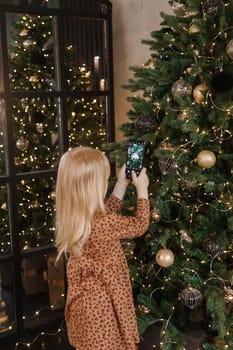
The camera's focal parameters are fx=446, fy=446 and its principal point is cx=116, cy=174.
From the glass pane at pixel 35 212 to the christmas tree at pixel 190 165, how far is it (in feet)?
2.84

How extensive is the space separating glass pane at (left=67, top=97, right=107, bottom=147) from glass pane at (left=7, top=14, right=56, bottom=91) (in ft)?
0.71

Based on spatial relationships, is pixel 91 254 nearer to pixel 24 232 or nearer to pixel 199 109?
pixel 199 109

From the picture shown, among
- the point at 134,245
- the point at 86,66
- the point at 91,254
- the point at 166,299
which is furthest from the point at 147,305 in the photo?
the point at 86,66

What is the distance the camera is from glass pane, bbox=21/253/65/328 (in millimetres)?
2850

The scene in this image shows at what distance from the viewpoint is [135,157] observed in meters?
1.85

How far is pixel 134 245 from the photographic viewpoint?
6.95 feet

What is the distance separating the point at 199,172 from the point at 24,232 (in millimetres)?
1386

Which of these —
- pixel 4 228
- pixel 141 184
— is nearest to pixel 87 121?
pixel 4 228

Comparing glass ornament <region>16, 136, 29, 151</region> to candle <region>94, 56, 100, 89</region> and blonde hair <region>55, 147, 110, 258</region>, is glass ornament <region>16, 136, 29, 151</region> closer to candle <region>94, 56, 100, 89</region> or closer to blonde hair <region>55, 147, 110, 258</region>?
candle <region>94, 56, 100, 89</region>

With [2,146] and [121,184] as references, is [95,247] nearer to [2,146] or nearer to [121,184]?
[121,184]

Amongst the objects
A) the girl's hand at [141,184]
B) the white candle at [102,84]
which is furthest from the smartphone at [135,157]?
the white candle at [102,84]

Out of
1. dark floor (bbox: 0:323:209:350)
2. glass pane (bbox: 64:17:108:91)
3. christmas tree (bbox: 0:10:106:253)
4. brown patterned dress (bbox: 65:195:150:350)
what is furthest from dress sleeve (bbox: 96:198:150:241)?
glass pane (bbox: 64:17:108:91)

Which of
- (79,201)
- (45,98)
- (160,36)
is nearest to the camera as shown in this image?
(79,201)

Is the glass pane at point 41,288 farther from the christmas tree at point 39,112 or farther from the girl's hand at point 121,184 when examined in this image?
the girl's hand at point 121,184
